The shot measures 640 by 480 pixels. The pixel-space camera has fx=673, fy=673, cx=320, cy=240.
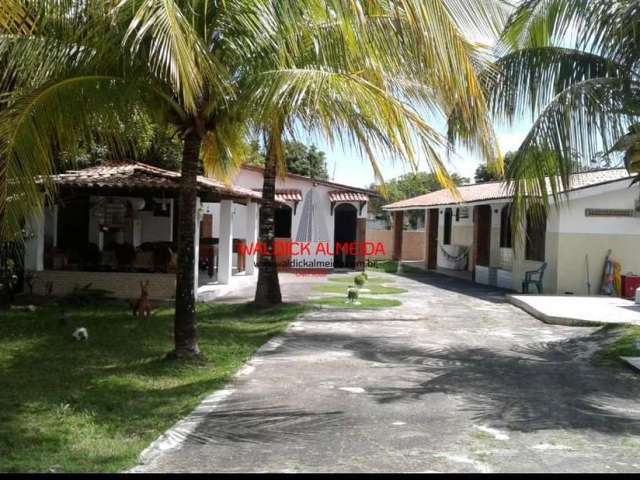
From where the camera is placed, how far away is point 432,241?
97.8 feet

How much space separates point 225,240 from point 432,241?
1457 centimetres

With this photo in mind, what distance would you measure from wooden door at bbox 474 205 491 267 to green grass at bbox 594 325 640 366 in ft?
39.2

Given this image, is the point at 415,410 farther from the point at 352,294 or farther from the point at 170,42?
the point at 352,294

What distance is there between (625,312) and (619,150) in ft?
21.1

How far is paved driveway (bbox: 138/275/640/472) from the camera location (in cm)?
496

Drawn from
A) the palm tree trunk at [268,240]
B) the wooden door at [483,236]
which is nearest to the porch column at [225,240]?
the palm tree trunk at [268,240]

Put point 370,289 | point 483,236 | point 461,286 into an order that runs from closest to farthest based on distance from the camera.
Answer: point 370,289
point 461,286
point 483,236

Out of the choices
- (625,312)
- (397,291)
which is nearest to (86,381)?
(625,312)

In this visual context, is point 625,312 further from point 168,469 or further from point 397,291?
point 168,469

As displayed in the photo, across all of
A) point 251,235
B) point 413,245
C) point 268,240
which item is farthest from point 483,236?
point 413,245

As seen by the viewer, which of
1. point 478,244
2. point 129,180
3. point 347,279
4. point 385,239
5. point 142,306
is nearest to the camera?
point 142,306

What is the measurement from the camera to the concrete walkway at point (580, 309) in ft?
41.2

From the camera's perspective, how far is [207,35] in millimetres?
7664

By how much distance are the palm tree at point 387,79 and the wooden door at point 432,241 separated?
2128 centimetres
